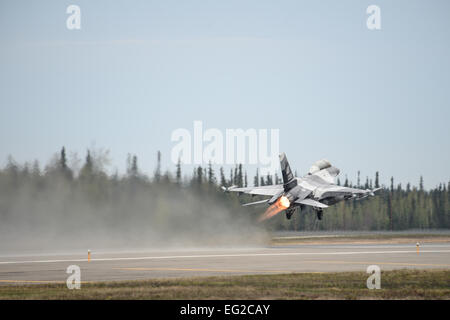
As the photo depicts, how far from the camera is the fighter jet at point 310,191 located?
187ft

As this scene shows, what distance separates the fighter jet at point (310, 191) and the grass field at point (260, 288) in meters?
19.2

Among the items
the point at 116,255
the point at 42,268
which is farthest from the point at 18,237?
the point at 42,268

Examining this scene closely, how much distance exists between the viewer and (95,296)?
92.8ft

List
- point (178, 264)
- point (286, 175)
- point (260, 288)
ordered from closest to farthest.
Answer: point (260, 288) < point (178, 264) < point (286, 175)

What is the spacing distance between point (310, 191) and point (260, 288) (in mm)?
28756

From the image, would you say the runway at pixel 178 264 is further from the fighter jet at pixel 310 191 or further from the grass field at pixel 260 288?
the fighter jet at pixel 310 191

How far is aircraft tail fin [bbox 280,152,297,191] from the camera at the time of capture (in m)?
57.6

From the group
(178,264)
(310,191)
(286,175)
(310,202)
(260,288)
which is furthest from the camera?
(310,191)

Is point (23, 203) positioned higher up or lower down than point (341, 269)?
higher up

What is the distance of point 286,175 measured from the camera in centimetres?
5762

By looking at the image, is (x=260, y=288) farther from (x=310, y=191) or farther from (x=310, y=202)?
(x=310, y=191)

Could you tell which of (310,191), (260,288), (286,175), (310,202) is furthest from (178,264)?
(310,191)
